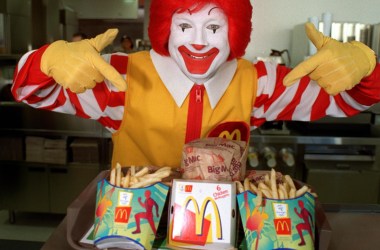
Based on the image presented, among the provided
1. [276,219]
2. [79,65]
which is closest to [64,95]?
[79,65]

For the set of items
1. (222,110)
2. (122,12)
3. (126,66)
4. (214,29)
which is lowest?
(222,110)

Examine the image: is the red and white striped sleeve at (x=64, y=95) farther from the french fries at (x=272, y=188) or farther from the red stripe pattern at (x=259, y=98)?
the french fries at (x=272, y=188)

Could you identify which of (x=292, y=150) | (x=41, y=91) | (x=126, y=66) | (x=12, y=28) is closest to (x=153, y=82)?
(x=126, y=66)

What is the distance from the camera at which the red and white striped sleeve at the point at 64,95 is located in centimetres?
110

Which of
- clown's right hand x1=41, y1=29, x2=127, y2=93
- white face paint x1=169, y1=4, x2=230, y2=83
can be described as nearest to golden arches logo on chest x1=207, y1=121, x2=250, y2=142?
white face paint x1=169, y1=4, x2=230, y2=83

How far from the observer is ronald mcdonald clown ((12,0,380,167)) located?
107 cm

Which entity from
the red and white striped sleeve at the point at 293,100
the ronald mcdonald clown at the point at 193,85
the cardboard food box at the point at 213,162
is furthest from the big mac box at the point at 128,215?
the red and white striped sleeve at the point at 293,100

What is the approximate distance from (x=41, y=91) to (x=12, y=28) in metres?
2.28

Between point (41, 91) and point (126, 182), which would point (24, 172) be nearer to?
point (41, 91)

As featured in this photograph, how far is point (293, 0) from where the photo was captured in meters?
3.05

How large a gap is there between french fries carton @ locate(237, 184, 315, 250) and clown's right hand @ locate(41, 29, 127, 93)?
415 millimetres

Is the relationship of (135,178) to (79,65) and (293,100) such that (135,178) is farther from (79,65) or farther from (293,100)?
(293,100)

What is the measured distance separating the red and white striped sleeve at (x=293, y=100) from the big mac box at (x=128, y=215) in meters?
0.70

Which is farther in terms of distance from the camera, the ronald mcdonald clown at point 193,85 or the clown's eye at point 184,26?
the clown's eye at point 184,26
